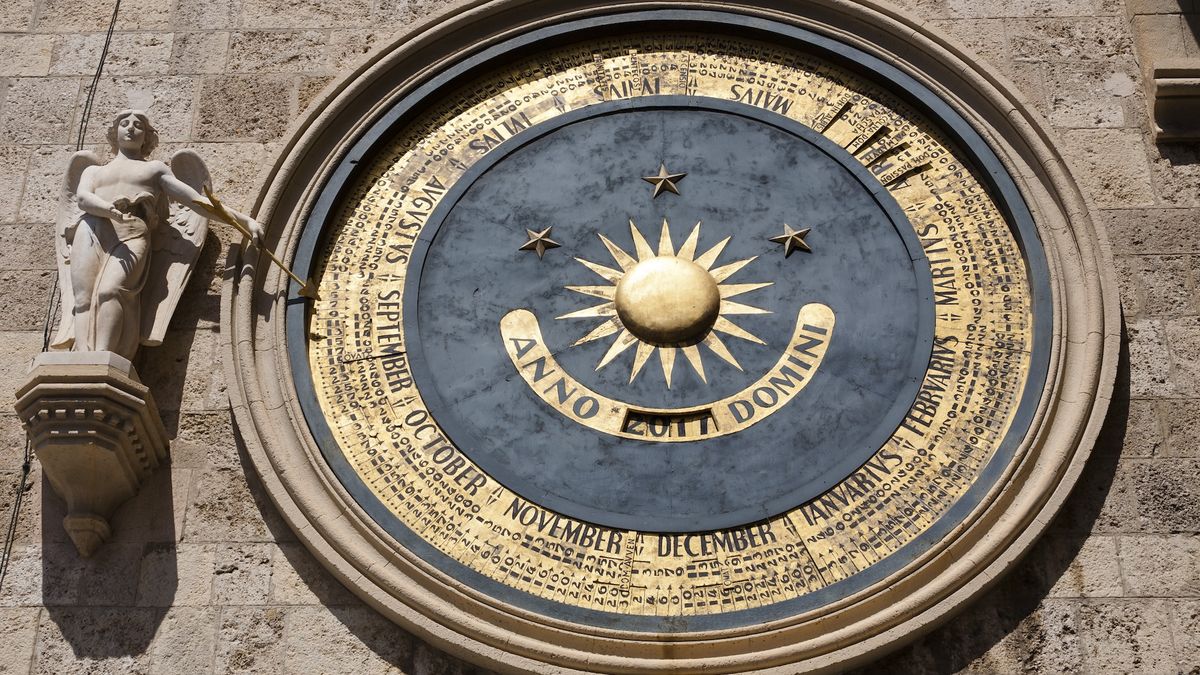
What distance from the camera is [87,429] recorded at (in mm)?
7727

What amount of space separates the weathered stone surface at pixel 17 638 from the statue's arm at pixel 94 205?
188cm

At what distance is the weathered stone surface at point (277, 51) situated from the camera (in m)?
9.30

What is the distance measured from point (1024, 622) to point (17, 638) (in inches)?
173

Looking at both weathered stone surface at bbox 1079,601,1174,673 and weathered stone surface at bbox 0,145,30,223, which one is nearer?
weathered stone surface at bbox 1079,601,1174,673

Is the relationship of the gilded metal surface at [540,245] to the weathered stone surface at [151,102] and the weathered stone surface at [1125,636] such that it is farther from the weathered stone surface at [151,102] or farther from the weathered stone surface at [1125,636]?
the weathered stone surface at [1125,636]

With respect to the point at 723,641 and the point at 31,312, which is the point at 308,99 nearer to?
the point at 31,312

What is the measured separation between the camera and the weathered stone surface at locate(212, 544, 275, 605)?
774 centimetres

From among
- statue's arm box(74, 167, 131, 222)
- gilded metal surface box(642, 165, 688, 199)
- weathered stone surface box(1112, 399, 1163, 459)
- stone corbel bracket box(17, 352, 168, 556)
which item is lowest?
weathered stone surface box(1112, 399, 1163, 459)

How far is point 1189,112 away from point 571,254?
3218mm

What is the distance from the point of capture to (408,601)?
7555mm

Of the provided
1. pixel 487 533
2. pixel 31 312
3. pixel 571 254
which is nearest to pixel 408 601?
pixel 487 533

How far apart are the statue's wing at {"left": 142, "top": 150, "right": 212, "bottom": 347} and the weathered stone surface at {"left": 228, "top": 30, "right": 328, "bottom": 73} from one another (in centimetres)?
80

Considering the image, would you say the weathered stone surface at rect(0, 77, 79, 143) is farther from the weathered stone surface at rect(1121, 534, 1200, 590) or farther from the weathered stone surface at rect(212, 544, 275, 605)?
the weathered stone surface at rect(1121, 534, 1200, 590)

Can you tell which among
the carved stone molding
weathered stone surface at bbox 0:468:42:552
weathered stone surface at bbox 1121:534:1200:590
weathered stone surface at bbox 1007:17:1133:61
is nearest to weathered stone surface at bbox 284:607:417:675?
weathered stone surface at bbox 0:468:42:552
